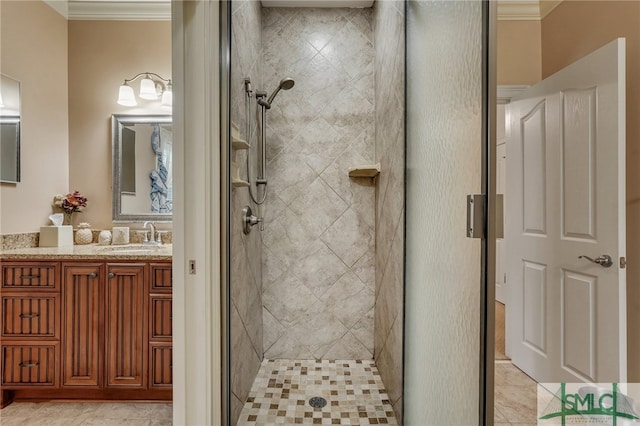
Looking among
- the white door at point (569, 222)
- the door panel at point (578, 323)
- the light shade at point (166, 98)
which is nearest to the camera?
the white door at point (569, 222)

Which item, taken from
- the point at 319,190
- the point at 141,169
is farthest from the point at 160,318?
the point at 319,190

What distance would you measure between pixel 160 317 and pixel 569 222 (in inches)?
92.0

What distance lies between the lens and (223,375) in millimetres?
1433

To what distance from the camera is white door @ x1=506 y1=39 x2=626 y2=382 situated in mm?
1480

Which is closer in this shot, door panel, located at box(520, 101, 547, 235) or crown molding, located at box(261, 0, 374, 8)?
door panel, located at box(520, 101, 547, 235)

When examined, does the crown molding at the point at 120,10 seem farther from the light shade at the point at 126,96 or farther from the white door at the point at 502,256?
the white door at the point at 502,256

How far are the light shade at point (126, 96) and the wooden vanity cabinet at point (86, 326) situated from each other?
1.27 m

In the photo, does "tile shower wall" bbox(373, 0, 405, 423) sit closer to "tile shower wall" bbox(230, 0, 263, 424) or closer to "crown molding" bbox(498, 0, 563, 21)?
"crown molding" bbox(498, 0, 563, 21)

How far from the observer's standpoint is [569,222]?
1750 millimetres

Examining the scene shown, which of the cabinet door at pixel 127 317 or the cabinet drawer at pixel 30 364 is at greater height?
the cabinet door at pixel 127 317

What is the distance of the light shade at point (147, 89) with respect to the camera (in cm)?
250

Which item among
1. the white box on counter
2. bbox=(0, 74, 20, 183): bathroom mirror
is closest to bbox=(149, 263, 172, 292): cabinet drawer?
the white box on counter

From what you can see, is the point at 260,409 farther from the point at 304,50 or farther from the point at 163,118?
the point at 304,50

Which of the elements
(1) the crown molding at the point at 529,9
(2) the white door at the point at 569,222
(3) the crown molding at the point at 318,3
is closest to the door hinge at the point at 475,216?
(2) the white door at the point at 569,222
